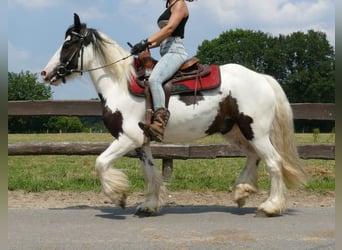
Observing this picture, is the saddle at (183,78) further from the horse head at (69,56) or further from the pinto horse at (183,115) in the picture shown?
the horse head at (69,56)

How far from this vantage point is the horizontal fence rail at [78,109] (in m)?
8.54

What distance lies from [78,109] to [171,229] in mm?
3940

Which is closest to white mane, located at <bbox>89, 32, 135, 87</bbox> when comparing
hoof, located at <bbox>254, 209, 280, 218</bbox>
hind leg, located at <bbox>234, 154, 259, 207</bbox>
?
hind leg, located at <bbox>234, 154, 259, 207</bbox>

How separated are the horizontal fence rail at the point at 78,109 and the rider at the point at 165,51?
2.73 metres

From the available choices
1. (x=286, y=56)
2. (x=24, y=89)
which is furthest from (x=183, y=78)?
(x=286, y=56)

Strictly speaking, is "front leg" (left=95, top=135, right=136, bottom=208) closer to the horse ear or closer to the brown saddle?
the brown saddle

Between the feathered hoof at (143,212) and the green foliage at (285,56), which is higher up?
the green foliage at (285,56)

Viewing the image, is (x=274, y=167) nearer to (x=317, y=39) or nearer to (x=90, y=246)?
(x=90, y=246)

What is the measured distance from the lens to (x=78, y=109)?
8609 millimetres

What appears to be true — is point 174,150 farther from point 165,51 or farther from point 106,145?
point 165,51

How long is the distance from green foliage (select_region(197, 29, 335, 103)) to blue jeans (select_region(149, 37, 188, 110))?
37.8 m

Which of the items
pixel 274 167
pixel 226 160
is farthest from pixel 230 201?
pixel 226 160

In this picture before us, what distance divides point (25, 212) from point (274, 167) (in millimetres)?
3203

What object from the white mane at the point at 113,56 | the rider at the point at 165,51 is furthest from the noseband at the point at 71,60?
the rider at the point at 165,51
